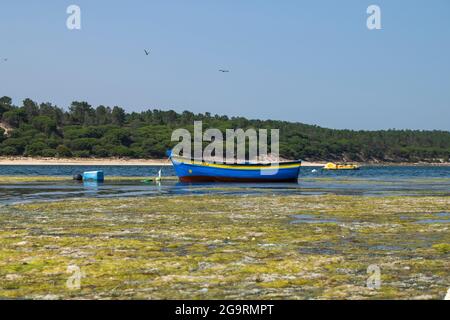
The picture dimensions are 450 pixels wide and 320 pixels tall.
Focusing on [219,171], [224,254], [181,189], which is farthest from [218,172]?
[224,254]

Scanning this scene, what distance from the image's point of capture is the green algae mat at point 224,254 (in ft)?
48.0

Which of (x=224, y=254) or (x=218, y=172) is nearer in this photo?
(x=224, y=254)

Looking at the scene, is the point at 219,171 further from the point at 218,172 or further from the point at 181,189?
the point at 181,189

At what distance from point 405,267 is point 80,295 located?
8576 mm

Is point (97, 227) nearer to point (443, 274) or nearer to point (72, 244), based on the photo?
point (72, 244)

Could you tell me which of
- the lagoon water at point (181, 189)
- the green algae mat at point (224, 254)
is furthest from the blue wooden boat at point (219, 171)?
the green algae mat at point (224, 254)

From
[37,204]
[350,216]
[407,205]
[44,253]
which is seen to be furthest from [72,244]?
[407,205]

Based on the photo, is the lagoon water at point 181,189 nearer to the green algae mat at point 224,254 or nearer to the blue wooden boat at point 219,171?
the blue wooden boat at point 219,171

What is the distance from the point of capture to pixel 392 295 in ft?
45.6

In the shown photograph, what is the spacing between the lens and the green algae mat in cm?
1463

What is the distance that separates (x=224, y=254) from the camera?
63.8 feet

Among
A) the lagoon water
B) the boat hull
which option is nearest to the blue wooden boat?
the boat hull

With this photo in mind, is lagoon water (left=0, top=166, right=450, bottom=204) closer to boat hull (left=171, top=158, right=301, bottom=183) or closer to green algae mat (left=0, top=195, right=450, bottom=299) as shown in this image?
boat hull (left=171, top=158, right=301, bottom=183)
